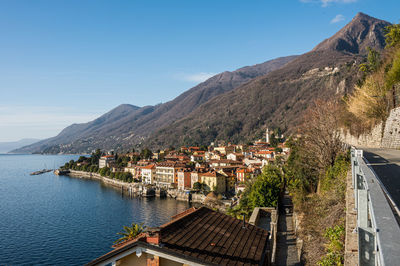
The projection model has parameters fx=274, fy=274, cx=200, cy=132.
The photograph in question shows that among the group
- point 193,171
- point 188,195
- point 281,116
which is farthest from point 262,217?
point 281,116

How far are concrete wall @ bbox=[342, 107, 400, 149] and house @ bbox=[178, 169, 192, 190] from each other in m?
46.5

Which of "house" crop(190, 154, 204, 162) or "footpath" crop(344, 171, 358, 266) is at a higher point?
"footpath" crop(344, 171, 358, 266)

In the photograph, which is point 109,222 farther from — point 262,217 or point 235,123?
point 235,123

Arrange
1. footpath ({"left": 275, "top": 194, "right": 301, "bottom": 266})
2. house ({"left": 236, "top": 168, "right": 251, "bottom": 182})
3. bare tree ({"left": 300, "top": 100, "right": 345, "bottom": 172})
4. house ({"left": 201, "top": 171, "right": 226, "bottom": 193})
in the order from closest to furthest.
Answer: footpath ({"left": 275, "top": 194, "right": 301, "bottom": 266}), bare tree ({"left": 300, "top": 100, "right": 345, "bottom": 172}), house ({"left": 236, "top": 168, "right": 251, "bottom": 182}), house ({"left": 201, "top": 171, "right": 226, "bottom": 193})

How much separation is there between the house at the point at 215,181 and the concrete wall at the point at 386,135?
3653 cm

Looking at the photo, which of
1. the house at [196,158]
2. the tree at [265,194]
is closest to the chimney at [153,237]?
the tree at [265,194]

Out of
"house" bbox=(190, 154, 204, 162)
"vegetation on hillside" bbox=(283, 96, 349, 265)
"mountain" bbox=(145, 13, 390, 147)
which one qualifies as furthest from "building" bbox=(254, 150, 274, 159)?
"vegetation on hillside" bbox=(283, 96, 349, 265)

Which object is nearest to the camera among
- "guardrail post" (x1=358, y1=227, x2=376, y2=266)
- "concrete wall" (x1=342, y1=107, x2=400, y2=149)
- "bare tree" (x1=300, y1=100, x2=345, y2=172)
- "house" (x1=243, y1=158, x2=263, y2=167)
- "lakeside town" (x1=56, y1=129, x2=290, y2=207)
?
"guardrail post" (x1=358, y1=227, x2=376, y2=266)

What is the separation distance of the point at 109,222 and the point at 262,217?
101 feet

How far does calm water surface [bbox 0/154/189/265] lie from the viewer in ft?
102

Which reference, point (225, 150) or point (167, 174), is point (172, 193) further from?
point (225, 150)

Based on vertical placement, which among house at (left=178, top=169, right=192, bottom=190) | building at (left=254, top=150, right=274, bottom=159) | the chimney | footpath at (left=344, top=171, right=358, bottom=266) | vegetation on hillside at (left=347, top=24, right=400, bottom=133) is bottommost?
house at (left=178, top=169, right=192, bottom=190)

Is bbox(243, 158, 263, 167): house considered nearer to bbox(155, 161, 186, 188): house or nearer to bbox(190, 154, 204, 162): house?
bbox(155, 161, 186, 188): house

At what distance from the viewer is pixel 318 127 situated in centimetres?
1816
